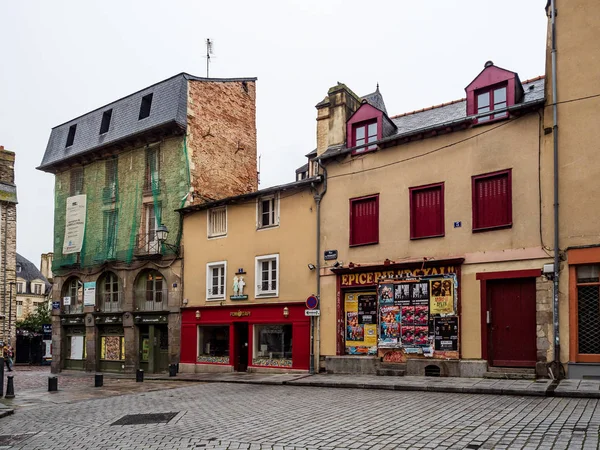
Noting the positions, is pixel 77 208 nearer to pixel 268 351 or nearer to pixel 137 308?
pixel 137 308

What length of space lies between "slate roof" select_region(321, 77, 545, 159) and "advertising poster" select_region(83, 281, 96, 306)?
15.1 metres

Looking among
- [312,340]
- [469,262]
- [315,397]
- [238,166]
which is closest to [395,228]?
[469,262]

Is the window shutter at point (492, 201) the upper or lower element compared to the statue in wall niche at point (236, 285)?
upper

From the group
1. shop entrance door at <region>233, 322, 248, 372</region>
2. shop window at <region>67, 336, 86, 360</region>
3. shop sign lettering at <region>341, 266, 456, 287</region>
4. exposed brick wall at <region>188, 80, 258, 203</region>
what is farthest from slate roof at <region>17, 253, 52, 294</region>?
shop sign lettering at <region>341, 266, 456, 287</region>

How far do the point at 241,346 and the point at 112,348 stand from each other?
8.68m

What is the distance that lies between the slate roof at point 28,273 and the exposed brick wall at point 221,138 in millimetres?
43935

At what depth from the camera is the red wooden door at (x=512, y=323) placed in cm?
1531

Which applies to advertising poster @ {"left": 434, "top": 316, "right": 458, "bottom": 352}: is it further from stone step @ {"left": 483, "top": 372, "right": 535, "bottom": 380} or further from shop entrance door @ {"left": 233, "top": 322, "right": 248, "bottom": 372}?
shop entrance door @ {"left": 233, "top": 322, "right": 248, "bottom": 372}

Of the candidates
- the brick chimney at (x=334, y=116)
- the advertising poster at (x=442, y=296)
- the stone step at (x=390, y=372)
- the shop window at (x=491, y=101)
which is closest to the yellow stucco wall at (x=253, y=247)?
the brick chimney at (x=334, y=116)

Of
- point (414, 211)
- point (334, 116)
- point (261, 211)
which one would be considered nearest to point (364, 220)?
point (414, 211)

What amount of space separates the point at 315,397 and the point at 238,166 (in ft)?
56.6

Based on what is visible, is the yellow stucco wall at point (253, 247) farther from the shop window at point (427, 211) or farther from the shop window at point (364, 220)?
the shop window at point (427, 211)

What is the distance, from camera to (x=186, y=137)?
26328 mm

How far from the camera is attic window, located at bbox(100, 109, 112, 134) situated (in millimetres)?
30594
